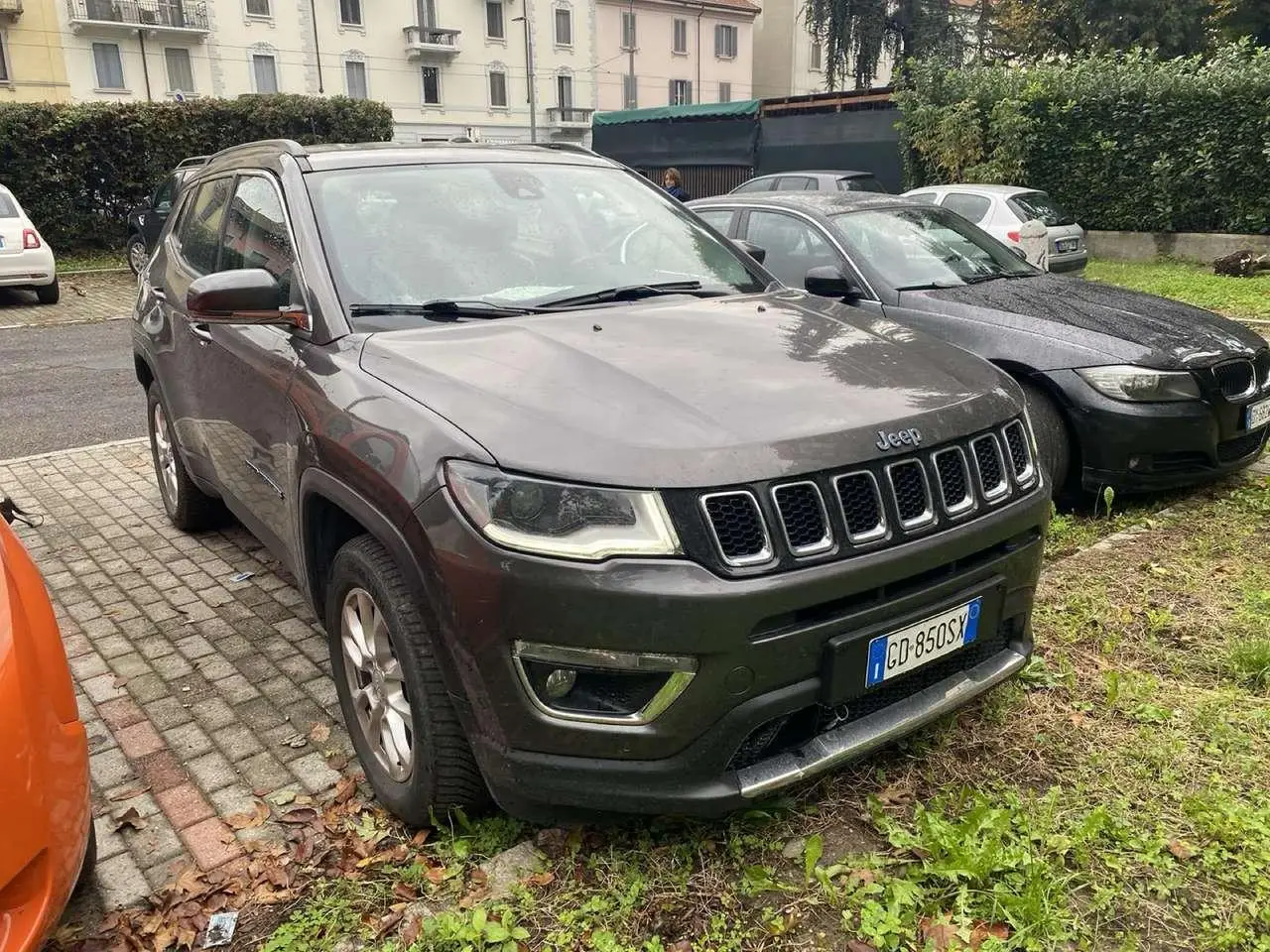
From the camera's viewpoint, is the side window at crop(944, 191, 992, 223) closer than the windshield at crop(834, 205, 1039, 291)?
No

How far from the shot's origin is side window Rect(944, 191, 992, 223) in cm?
1251

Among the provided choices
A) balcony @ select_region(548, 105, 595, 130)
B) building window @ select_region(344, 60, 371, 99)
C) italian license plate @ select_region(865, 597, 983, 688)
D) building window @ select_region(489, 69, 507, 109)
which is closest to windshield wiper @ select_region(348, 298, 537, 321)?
italian license plate @ select_region(865, 597, 983, 688)

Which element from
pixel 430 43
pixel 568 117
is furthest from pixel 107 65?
pixel 568 117

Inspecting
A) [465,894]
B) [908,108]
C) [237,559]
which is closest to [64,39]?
[908,108]

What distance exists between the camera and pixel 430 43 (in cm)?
4938

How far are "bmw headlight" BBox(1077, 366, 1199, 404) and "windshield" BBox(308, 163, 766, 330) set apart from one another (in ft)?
6.53

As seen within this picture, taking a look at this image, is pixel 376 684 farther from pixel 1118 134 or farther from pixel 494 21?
pixel 494 21

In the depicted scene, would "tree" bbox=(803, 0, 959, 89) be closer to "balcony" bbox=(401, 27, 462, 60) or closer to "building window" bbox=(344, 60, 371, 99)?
"balcony" bbox=(401, 27, 462, 60)

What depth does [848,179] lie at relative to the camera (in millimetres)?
16203

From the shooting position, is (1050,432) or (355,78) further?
(355,78)

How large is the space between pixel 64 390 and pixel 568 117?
49093 mm

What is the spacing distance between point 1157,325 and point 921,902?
3749 mm

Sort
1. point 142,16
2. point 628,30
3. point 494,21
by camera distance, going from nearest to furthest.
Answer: point 142,16
point 494,21
point 628,30

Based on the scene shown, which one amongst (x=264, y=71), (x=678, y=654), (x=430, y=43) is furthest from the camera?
(x=430, y=43)
